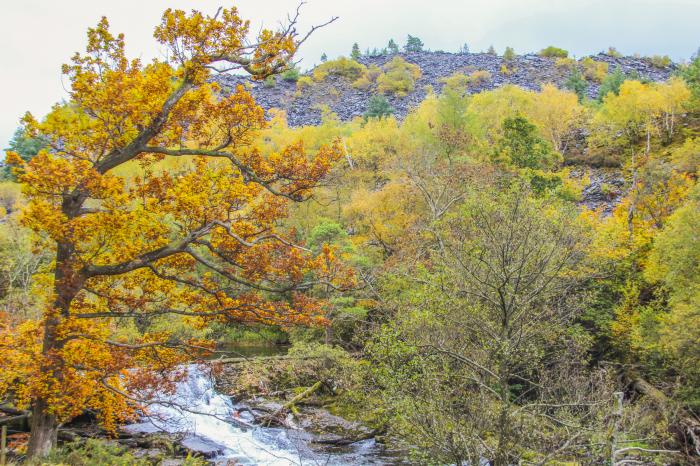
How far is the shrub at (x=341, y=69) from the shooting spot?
136250mm

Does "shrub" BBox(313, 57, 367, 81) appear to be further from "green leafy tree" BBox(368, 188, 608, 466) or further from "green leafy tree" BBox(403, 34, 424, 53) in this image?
"green leafy tree" BBox(368, 188, 608, 466)

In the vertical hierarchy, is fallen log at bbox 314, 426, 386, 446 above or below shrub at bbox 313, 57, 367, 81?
below

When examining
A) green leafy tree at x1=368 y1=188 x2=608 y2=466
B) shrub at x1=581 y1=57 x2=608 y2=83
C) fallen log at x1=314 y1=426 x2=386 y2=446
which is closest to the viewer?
green leafy tree at x1=368 y1=188 x2=608 y2=466

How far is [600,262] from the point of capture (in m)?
19.5

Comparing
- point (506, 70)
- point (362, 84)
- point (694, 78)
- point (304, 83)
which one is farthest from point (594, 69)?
point (694, 78)

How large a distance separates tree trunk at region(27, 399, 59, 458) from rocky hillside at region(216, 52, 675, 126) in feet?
316

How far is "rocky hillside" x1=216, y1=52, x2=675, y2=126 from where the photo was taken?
108 metres

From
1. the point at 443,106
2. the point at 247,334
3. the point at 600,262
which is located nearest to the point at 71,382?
the point at 600,262

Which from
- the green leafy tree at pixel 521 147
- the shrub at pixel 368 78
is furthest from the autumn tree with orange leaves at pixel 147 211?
the shrub at pixel 368 78

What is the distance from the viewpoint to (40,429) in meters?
8.80

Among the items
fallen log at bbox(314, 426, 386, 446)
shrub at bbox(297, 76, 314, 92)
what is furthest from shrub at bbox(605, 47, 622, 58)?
fallen log at bbox(314, 426, 386, 446)

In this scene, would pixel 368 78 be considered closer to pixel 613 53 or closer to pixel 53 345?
pixel 613 53

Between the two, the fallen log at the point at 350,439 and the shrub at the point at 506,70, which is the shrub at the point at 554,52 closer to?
the shrub at the point at 506,70

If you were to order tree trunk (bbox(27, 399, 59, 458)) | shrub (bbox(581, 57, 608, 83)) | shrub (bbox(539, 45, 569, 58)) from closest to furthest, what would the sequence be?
tree trunk (bbox(27, 399, 59, 458)), shrub (bbox(581, 57, 608, 83)), shrub (bbox(539, 45, 569, 58))
